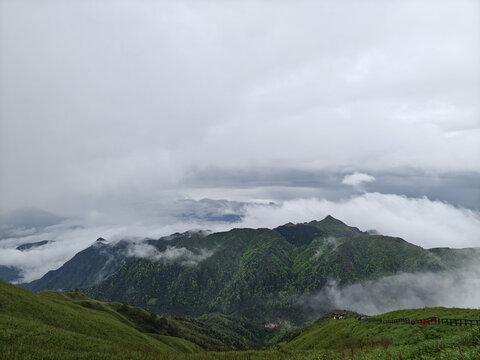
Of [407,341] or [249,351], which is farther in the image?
[249,351]

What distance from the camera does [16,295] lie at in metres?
87.8

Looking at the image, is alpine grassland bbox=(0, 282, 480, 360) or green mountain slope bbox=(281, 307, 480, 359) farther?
alpine grassland bbox=(0, 282, 480, 360)

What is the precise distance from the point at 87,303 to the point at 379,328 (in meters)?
188

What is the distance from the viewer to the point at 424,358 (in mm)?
23656

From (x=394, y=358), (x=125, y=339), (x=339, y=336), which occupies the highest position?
(x=394, y=358)

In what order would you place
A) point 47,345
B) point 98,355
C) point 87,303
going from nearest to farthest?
point 98,355, point 47,345, point 87,303

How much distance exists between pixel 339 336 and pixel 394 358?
2265 inches

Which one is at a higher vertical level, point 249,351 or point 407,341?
point 407,341

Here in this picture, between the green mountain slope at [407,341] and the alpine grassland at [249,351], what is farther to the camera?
the alpine grassland at [249,351]

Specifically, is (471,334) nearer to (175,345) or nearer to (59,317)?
(59,317)

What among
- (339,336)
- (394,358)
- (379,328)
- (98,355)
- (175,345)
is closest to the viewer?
(394,358)

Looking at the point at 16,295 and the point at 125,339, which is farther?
the point at 125,339

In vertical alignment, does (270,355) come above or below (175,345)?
above

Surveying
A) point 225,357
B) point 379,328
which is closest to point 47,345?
point 225,357
